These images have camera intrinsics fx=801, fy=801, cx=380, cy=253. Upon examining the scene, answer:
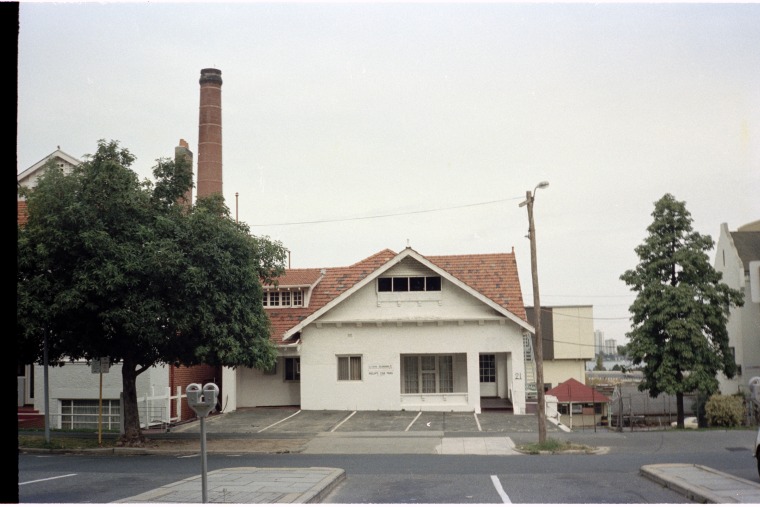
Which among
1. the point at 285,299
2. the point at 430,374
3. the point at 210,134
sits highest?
the point at 210,134

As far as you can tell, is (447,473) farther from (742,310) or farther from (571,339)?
(571,339)

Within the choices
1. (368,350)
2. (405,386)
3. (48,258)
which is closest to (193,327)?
(48,258)

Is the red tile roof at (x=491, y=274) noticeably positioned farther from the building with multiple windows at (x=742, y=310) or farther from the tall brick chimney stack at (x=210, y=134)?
the tall brick chimney stack at (x=210, y=134)

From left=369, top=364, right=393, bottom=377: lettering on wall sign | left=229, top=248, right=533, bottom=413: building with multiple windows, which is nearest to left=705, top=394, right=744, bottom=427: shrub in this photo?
left=229, top=248, right=533, bottom=413: building with multiple windows

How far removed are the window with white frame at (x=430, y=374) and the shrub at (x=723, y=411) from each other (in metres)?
10.5

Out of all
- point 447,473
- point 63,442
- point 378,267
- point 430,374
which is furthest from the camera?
point 430,374

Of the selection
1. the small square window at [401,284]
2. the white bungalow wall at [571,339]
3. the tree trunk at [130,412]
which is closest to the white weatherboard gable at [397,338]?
the small square window at [401,284]

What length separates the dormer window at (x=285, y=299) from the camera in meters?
37.2

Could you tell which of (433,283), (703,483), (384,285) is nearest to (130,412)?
(384,285)

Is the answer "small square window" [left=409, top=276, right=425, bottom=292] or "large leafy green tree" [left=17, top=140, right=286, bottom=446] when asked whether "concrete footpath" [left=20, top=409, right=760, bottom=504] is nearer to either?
"large leafy green tree" [left=17, top=140, right=286, bottom=446]

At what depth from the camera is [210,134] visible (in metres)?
41.7

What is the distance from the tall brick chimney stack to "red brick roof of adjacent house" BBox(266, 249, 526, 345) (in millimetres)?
6781

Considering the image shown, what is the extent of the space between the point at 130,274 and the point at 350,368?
1418 cm

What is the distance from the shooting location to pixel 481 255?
37469 mm
